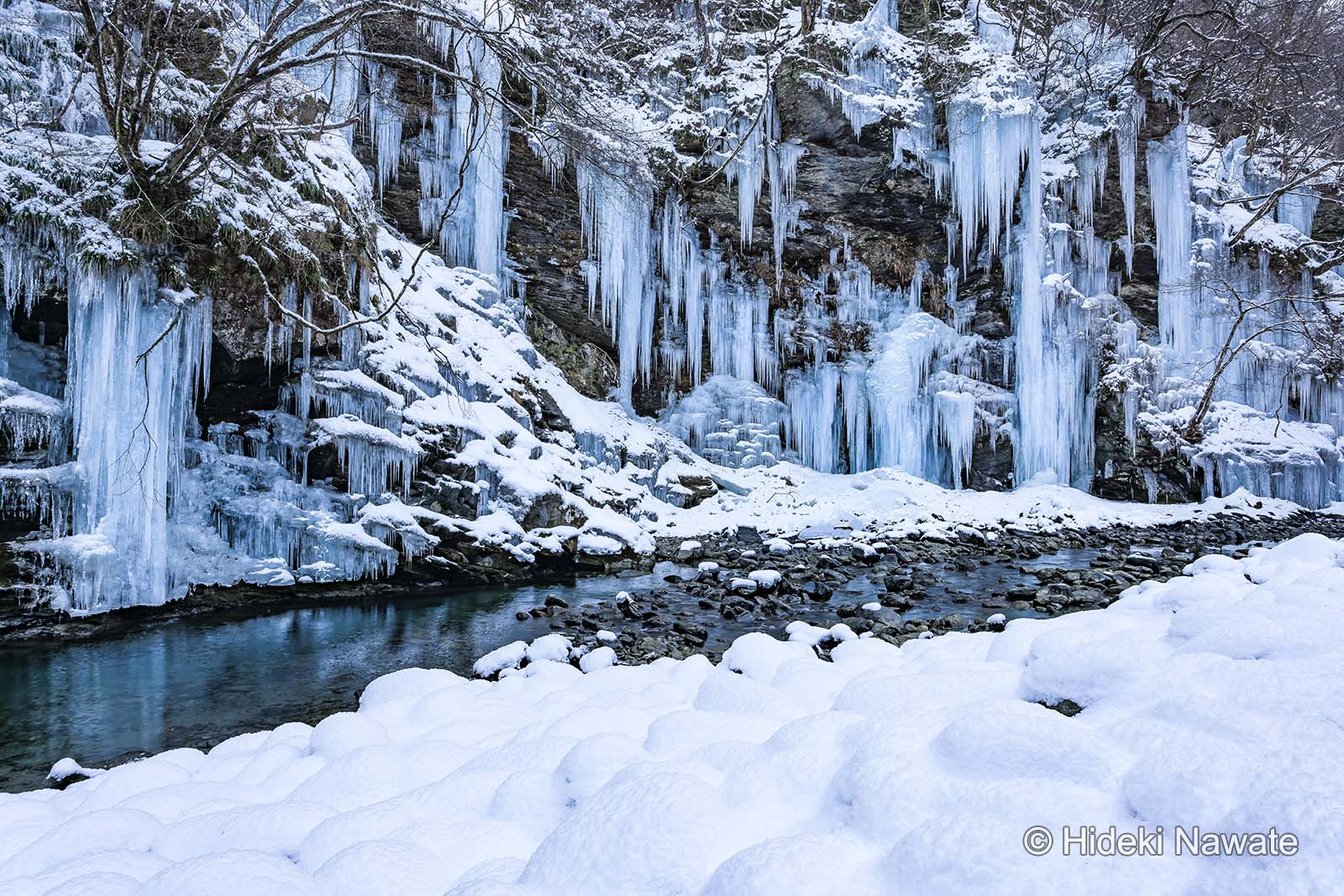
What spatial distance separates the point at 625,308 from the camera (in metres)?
12.3

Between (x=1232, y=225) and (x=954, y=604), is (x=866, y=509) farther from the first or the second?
(x=1232, y=225)

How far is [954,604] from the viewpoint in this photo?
5.80 metres

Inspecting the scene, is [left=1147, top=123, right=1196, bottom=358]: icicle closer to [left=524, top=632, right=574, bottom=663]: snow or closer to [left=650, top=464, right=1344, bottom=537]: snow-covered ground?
[left=650, top=464, right=1344, bottom=537]: snow-covered ground

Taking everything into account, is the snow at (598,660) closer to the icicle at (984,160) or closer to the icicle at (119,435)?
the icicle at (119,435)

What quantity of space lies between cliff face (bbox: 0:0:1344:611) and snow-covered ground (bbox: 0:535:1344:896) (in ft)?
16.3

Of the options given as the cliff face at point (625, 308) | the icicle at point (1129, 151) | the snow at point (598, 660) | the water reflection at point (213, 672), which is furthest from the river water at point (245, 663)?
the icicle at point (1129, 151)

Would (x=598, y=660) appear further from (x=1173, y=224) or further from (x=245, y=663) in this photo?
(x=1173, y=224)

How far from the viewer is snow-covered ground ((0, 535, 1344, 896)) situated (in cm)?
97

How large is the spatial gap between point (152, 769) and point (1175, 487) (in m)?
16.3

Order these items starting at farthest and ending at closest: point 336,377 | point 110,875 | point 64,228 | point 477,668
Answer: point 336,377
point 64,228
point 477,668
point 110,875

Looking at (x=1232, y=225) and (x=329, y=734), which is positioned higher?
(x=1232, y=225)

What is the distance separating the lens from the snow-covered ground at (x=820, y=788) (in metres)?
0.97

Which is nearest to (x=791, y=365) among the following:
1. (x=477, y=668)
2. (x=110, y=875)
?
(x=477, y=668)

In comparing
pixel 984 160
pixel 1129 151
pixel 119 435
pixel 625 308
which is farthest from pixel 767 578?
pixel 1129 151
